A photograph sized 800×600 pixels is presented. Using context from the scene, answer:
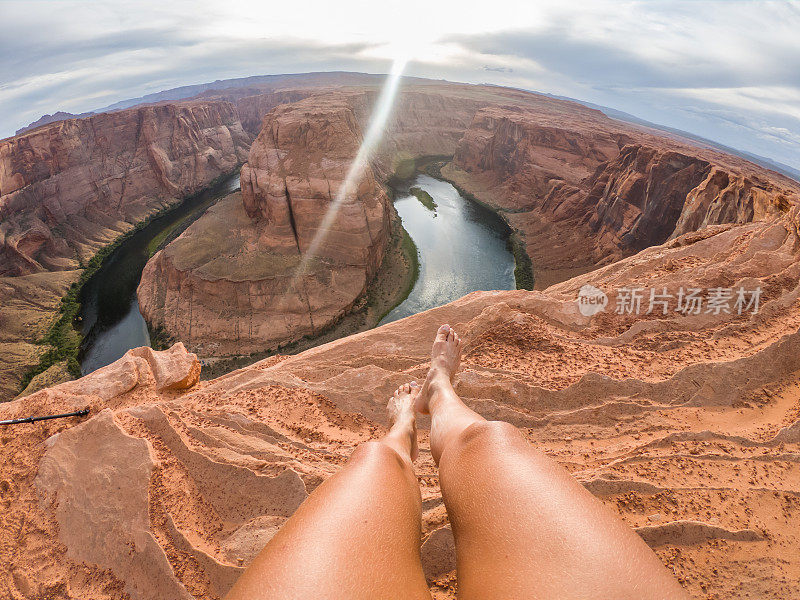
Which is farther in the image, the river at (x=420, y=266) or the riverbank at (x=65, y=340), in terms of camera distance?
the river at (x=420, y=266)

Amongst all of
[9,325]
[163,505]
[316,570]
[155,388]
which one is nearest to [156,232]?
[9,325]

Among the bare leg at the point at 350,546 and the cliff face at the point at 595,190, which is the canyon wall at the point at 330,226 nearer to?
the cliff face at the point at 595,190

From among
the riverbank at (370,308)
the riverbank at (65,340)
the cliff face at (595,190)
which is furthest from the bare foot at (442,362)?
the riverbank at (65,340)

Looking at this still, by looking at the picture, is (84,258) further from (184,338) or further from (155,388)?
(155,388)

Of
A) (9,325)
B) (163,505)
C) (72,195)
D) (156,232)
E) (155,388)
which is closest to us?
(163,505)

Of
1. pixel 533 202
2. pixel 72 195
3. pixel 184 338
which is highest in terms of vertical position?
pixel 72 195

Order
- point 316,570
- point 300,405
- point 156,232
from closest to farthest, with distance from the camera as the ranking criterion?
point 316,570 < point 300,405 < point 156,232

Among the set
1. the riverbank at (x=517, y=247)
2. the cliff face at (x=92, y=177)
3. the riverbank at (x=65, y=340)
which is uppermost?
the cliff face at (x=92, y=177)
